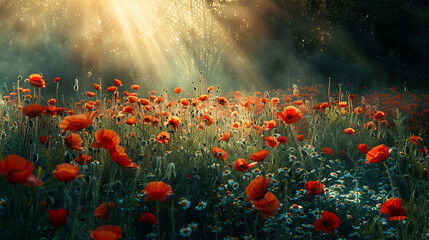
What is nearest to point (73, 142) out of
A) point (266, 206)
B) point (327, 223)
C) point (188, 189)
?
point (188, 189)

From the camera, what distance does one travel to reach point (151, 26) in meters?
11.4

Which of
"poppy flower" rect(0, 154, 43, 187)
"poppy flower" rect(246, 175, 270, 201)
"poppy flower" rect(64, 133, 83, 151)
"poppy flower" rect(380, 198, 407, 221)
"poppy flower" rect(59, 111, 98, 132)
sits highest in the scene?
"poppy flower" rect(59, 111, 98, 132)

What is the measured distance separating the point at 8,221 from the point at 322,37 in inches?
395

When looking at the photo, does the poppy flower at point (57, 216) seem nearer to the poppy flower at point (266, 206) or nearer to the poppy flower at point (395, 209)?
the poppy flower at point (266, 206)

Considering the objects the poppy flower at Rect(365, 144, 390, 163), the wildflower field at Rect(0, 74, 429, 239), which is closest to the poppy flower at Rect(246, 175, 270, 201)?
the wildflower field at Rect(0, 74, 429, 239)

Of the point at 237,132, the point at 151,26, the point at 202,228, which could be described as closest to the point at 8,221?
the point at 202,228

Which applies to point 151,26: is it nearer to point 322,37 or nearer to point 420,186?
point 322,37

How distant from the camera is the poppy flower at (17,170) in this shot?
3.27 feet

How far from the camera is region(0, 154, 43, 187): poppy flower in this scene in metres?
1.00

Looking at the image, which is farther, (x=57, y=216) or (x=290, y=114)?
(x=290, y=114)

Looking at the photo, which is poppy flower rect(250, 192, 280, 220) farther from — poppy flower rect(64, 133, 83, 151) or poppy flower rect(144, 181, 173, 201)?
poppy flower rect(64, 133, 83, 151)

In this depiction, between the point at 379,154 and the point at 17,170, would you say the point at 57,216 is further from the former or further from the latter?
the point at 379,154

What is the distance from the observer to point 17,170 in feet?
3.35

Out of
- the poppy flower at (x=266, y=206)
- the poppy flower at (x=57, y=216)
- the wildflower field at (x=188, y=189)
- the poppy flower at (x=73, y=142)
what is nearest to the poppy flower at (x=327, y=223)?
the wildflower field at (x=188, y=189)
